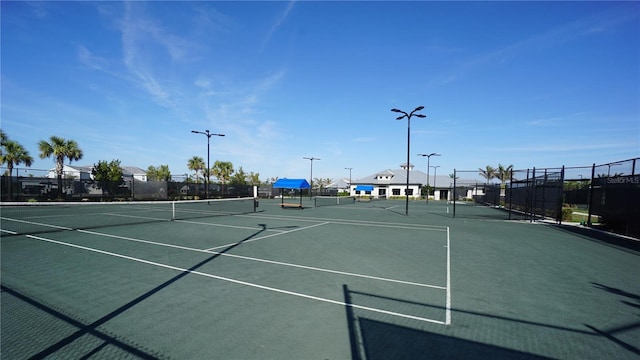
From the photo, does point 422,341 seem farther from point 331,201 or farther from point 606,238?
point 331,201

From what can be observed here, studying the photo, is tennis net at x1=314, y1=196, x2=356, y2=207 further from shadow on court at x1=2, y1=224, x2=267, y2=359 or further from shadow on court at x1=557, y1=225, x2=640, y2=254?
shadow on court at x1=2, y1=224, x2=267, y2=359

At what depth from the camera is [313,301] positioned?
18.5 feet

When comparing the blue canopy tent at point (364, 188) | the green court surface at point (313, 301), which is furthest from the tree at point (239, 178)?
the green court surface at point (313, 301)

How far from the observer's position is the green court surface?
13.2 feet

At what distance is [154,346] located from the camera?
3971mm

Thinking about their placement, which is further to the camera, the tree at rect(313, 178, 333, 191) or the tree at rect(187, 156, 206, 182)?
the tree at rect(313, 178, 333, 191)

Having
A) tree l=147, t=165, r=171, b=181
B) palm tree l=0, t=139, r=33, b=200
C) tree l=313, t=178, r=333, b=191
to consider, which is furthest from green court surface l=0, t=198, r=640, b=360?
tree l=313, t=178, r=333, b=191

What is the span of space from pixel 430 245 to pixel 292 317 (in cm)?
838

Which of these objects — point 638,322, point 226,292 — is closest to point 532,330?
point 638,322

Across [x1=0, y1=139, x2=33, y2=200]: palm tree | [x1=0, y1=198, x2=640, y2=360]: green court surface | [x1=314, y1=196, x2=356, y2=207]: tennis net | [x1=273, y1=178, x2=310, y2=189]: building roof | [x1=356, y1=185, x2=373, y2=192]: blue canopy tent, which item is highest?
[x1=0, y1=139, x2=33, y2=200]: palm tree

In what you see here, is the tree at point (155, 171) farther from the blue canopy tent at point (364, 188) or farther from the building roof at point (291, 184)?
the building roof at point (291, 184)

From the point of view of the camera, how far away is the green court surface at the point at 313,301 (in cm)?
402

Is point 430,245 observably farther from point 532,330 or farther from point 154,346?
point 154,346

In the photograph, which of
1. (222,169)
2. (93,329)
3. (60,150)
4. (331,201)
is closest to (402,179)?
(331,201)
